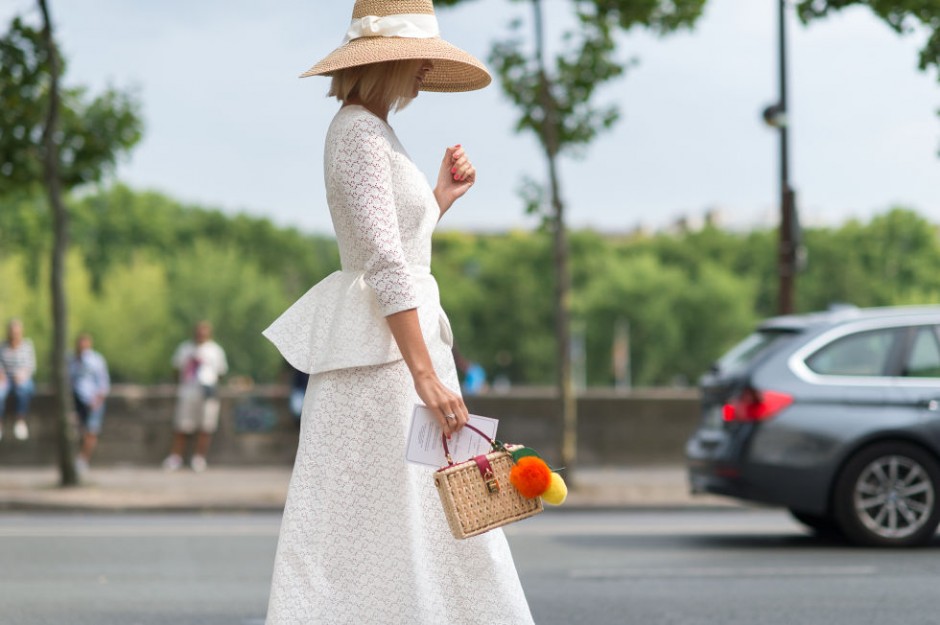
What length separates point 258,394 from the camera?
61.0ft

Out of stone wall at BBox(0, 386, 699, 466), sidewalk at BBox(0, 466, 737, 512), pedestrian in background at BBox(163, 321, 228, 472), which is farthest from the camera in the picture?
stone wall at BBox(0, 386, 699, 466)

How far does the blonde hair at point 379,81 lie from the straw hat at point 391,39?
44 millimetres

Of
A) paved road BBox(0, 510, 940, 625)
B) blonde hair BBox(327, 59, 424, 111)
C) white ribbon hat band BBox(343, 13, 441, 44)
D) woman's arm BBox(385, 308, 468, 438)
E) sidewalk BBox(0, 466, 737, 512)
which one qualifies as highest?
white ribbon hat band BBox(343, 13, 441, 44)

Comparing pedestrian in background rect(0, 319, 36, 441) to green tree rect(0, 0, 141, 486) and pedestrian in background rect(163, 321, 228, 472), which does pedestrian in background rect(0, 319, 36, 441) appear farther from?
green tree rect(0, 0, 141, 486)

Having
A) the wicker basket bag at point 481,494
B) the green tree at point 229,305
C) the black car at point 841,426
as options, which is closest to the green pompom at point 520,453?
the wicker basket bag at point 481,494

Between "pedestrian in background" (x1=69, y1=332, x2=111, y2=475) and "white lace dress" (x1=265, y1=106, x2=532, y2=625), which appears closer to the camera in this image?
"white lace dress" (x1=265, y1=106, x2=532, y2=625)

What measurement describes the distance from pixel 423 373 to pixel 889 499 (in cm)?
654

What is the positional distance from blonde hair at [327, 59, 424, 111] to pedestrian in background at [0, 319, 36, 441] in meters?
15.0

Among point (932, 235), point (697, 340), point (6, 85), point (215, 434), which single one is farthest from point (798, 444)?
point (697, 340)

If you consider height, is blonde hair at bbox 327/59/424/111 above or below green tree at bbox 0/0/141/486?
below

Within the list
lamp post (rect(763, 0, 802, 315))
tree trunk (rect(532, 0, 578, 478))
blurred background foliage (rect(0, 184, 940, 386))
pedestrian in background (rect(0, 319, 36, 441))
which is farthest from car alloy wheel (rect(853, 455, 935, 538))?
blurred background foliage (rect(0, 184, 940, 386))

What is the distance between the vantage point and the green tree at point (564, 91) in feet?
49.8

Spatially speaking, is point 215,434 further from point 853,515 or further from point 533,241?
point 533,241

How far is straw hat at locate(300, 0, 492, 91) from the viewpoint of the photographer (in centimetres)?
383
